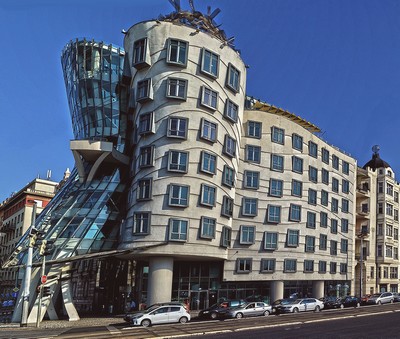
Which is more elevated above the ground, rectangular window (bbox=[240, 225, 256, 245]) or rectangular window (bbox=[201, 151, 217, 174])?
rectangular window (bbox=[201, 151, 217, 174])

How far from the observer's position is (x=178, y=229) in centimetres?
4581

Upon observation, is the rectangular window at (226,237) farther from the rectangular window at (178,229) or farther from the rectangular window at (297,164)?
the rectangular window at (297,164)

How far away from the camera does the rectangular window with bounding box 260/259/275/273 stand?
187 ft

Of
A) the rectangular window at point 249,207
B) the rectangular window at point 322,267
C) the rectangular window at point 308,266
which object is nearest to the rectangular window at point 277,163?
the rectangular window at point 249,207

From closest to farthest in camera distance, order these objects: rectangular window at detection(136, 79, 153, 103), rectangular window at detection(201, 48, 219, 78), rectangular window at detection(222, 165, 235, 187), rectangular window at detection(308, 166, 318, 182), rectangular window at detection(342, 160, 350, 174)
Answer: rectangular window at detection(136, 79, 153, 103) < rectangular window at detection(201, 48, 219, 78) < rectangular window at detection(222, 165, 235, 187) < rectangular window at detection(308, 166, 318, 182) < rectangular window at detection(342, 160, 350, 174)

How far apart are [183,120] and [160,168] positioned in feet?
17.3

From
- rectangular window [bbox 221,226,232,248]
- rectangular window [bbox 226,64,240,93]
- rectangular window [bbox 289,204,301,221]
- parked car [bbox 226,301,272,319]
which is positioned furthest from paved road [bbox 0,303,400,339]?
rectangular window [bbox 226,64,240,93]

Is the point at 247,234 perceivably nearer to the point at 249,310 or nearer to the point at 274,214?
the point at 274,214

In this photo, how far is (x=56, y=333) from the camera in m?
32.0

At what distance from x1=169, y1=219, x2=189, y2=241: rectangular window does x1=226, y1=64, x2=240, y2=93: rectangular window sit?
15795 millimetres

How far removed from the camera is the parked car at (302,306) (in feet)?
159

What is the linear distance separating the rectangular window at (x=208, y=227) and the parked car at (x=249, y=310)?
756cm

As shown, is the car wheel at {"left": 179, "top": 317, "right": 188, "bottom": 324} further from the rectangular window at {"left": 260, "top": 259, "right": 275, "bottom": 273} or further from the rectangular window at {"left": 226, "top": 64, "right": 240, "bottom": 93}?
the rectangular window at {"left": 226, "top": 64, "right": 240, "bottom": 93}

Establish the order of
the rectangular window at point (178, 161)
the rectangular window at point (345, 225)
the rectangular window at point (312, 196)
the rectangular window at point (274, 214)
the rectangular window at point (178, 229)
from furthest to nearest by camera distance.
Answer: the rectangular window at point (345, 225), the rectangular window at point (312, 196), the rectangular window at point (274, 214), the rectangular window at point (178, 161), the rectangular window at point (178, 229)
